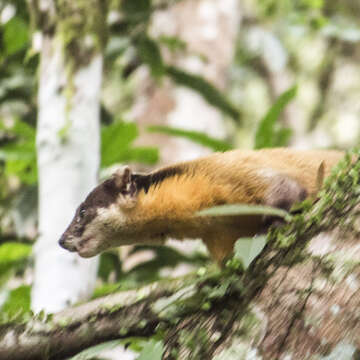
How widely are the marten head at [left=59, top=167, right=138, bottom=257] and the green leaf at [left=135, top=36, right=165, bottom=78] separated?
1771mm

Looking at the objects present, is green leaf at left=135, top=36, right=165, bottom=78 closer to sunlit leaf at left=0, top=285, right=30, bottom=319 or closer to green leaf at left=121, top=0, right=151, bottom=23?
green leaf at left=121, top=0, right=151, bottom=23

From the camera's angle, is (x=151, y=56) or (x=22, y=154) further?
(x=151, y=56)

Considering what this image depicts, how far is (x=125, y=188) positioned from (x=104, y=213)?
0.16m

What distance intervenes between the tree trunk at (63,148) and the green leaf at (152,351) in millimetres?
1275

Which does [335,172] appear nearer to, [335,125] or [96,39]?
[96,39]

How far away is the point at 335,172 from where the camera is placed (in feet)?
6.60

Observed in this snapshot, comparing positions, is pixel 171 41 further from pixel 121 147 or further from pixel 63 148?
pixel 63 148

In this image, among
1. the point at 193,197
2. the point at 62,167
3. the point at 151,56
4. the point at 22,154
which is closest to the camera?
the point at 193,197

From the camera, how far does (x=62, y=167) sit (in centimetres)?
324

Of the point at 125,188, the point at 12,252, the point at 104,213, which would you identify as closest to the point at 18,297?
the point at 12,252

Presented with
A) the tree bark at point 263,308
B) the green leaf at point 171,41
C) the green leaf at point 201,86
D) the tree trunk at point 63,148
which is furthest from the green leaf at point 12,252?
the green leaf at point 171,41

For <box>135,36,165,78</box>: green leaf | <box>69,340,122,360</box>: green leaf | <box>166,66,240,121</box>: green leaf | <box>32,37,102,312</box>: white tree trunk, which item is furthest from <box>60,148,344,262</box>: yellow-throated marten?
<box>166,66,240,121</box>: green leaf

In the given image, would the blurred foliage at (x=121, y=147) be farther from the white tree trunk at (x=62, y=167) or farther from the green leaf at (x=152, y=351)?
the green leaf at (x=152, y=351)

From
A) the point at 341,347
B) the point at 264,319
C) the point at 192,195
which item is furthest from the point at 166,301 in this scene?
the point at 192,195
